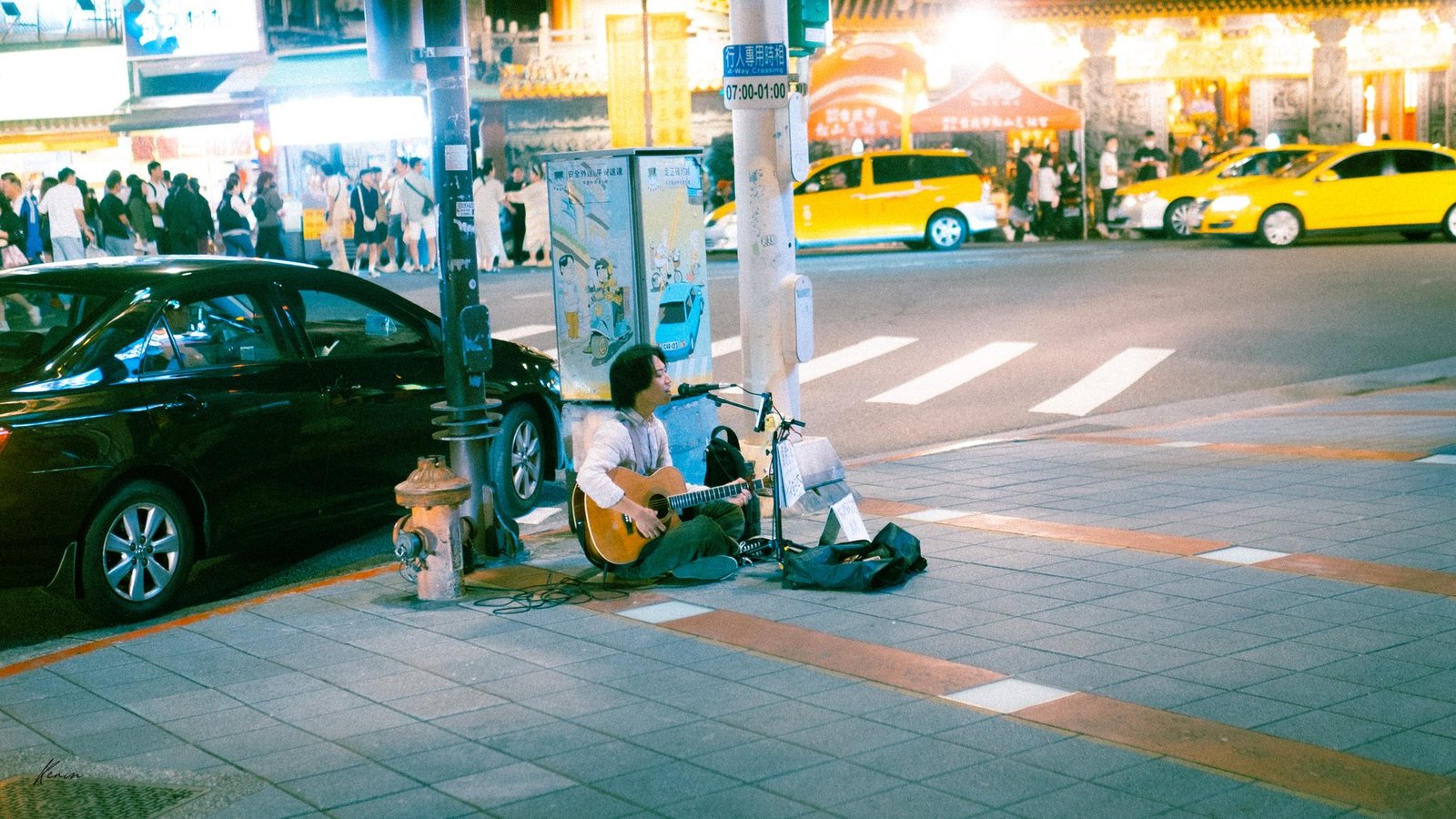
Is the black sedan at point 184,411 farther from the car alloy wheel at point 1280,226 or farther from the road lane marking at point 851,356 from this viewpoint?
the car alloy wheel at point 1280,226

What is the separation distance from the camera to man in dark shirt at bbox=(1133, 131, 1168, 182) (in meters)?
29.4

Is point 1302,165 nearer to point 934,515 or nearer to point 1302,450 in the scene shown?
point 1302,450

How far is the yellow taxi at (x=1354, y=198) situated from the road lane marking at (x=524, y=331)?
11768 mm

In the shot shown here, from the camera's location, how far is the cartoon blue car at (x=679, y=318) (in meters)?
8.50

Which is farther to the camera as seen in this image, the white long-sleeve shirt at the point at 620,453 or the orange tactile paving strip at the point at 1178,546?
the white long-sleeve shirt at the point at 620,453

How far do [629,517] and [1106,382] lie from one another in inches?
311

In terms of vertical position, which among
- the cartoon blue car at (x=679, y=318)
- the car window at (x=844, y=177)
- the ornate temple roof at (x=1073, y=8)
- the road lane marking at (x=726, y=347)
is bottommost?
the road lane marking at (x=726, y=347)

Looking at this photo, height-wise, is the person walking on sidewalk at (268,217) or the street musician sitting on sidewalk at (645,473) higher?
the person walking on sidewalk at (268,217)

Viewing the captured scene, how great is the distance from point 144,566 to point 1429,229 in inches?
871

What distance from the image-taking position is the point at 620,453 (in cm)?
718

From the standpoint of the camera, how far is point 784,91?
8906 millimetres

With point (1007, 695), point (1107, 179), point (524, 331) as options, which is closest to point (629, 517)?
point (1007, 695)

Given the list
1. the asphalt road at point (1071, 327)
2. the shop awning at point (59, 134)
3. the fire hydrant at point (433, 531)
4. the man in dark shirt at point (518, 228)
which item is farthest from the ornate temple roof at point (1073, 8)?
the fire hydrant at point (433, 531)

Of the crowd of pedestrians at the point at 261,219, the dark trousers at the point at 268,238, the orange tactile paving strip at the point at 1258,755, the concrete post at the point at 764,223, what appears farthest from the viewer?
the dark trousers at the point at 268,238
